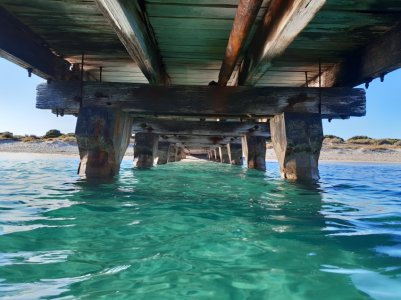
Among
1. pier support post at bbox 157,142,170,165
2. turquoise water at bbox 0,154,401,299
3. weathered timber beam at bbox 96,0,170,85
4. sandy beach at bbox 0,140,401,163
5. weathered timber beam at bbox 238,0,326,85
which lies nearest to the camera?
turquoise water at bbox 0,154,401,299

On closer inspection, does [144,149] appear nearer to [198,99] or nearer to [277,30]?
[198,99]

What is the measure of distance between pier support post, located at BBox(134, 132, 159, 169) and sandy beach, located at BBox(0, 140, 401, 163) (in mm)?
23906

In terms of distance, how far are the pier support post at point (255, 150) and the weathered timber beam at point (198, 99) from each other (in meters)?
5.78

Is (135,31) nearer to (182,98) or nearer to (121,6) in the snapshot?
(121,6)

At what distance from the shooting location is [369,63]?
15.3 ft

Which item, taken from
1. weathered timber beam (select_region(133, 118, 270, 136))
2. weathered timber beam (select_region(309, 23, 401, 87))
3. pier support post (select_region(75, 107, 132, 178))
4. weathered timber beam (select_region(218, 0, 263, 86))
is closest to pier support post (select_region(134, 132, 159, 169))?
weathered timber beam (select_region(133, 118, 270, 136))

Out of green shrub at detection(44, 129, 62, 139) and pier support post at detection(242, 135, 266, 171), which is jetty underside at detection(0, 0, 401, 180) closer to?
pier support post at detection(242, 135, 266, 171)

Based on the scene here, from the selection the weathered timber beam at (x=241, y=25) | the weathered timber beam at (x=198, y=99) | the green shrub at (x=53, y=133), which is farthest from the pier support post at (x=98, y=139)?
the green shrub at (x=53, y=133)

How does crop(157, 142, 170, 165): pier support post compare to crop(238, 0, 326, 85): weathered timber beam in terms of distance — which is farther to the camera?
crop(157, 142, 170, 165): pier support post

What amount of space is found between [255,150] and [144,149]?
4013 millimetres

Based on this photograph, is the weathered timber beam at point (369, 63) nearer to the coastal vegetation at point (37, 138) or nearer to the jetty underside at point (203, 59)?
the jetty underside at point (203, 59)

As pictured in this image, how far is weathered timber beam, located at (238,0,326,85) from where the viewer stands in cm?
277

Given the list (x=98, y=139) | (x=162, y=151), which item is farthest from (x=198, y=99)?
(x=162, y=151)

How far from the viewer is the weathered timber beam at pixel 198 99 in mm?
5734
